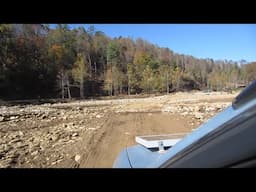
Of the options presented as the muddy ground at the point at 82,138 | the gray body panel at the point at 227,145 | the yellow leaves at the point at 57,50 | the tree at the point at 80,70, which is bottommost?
the muddy ground at the point at 82,138

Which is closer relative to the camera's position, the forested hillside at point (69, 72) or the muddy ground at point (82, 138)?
the muddy ground at point (82, 138)

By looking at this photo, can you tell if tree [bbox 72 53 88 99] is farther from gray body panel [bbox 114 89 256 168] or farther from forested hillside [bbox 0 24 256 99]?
gray body panel [bbox 114 89 256 168]

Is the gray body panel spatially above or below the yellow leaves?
below

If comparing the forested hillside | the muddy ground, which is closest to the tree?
the forested hillside

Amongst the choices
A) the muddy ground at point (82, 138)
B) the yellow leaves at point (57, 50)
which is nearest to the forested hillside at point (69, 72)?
the yellow leaves at point (57, 50)

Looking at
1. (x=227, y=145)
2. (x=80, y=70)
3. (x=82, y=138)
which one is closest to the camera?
(x=227, y=145)

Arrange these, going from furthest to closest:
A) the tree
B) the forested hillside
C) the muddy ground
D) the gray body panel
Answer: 1. the tree
2. the forested hillside
3. the muddy ground
4. the gray body panel

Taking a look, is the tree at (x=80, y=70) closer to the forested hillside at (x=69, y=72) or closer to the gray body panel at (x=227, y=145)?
the forested hillside at (x=69, y=72)

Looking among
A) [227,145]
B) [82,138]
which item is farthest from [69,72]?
[227,145]

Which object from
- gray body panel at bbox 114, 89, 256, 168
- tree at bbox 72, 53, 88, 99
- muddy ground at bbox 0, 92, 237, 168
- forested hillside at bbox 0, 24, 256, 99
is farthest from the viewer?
tree at bbox 72, 53, 88, 99

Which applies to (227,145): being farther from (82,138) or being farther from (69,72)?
(69,72)
